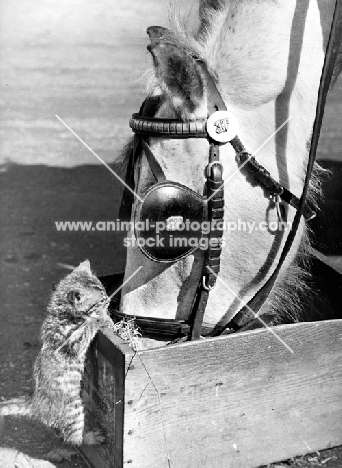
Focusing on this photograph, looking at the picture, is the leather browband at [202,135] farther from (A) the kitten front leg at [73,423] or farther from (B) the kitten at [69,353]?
(A) the kitten front leg at [73,423]

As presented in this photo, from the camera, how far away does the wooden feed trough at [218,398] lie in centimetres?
205

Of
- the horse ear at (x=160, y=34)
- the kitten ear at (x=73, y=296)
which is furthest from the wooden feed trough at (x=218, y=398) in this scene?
the horse ear at (x=160, y=34)

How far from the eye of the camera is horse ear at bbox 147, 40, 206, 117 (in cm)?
196

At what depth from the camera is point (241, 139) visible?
2174 millimetres

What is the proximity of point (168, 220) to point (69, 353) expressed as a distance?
21.5 inches

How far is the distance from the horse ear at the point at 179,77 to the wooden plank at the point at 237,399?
0.70 metres

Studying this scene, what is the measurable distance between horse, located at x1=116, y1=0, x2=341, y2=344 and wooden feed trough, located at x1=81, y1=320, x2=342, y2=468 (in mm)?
168

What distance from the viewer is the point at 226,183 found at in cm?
216

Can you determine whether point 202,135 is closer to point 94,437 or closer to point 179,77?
point 179,77

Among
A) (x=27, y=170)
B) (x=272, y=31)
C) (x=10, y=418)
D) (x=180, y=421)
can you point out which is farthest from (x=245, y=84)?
(x=27, y=170)

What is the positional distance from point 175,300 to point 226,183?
1.30 ft

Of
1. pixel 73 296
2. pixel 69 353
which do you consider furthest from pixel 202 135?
pixel 69 353

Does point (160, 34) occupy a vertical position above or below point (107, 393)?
above

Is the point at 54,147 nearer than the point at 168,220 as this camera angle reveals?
No
